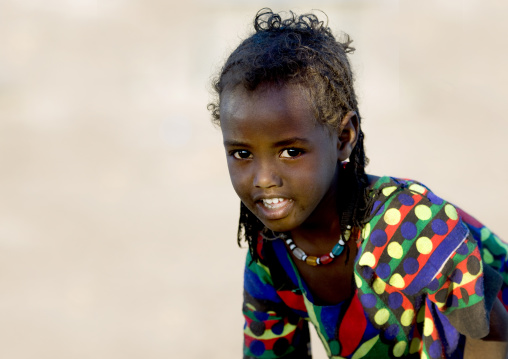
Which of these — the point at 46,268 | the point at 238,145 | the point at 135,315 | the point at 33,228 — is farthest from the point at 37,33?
the point at 238,145

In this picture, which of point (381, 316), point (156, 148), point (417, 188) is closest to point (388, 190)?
point (417, 188)

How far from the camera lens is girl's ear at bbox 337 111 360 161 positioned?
2237 millimetres

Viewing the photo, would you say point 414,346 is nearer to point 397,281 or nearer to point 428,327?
point 428,327

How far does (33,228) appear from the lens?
5688 mm

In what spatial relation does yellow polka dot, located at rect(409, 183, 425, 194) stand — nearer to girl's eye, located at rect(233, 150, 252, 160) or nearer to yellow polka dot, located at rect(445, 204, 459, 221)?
yellow polka dot, located at rect(445, 204, 459, 221)

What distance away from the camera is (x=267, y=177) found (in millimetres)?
2068

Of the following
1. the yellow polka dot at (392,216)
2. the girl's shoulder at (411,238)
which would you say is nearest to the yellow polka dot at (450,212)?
the girl's shoulder at (411,238)

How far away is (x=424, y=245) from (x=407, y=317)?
317 millimetres

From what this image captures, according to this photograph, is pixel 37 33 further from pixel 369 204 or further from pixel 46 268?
pixel 369 204

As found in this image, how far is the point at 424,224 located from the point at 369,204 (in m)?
0.21

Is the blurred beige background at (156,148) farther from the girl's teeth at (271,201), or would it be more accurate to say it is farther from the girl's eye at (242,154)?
the girl's teeth at (271,201)

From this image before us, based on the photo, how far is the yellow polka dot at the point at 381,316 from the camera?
89.7 inches

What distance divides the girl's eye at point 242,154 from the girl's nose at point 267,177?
76 millimetres

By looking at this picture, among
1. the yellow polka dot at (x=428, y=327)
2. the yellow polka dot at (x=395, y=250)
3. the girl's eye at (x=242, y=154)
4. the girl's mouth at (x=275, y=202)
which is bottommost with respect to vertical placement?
the yellow polka dot at (x=428, y=327)
